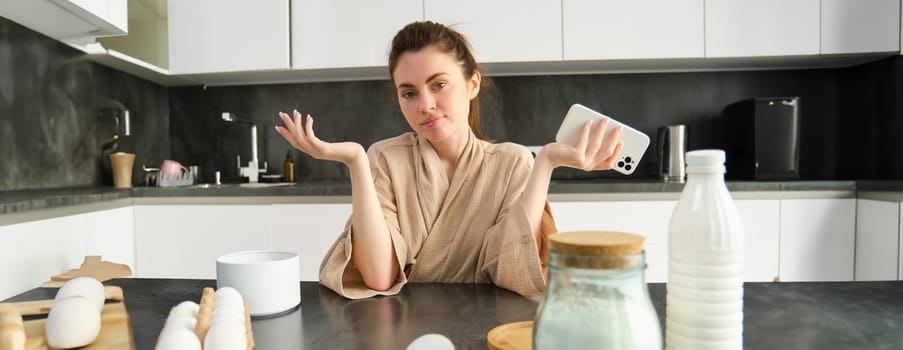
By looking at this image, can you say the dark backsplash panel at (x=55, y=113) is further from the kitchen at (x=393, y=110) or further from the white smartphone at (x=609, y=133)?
the white smartphone at (x=609, y=133)

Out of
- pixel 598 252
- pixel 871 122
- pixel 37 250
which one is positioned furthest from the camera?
pixel 871 122

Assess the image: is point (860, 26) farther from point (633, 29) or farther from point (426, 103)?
point (426, 103)

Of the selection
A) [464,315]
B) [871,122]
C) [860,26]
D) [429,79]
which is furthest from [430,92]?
[871,122]

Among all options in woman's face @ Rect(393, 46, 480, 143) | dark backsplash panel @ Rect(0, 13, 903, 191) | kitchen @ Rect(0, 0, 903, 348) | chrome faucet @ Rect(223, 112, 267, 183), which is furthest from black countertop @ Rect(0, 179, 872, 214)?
woman's face @ Rect(393, 46, 480, 143)

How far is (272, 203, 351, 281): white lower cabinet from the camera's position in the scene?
218 centimetres

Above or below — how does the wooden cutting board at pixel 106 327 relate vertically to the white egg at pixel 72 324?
below

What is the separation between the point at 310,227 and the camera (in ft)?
7.18

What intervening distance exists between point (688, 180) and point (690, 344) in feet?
0.46

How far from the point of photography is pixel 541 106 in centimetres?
277

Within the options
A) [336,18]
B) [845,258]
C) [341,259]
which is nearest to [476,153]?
[341,259]

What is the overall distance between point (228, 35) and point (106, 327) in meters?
2.14

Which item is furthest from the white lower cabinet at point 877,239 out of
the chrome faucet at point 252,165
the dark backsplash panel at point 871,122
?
the chrome faucet at point 252,165

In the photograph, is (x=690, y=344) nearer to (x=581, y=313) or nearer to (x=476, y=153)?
(x=581, y=313)

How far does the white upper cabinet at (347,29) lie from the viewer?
243 cm
